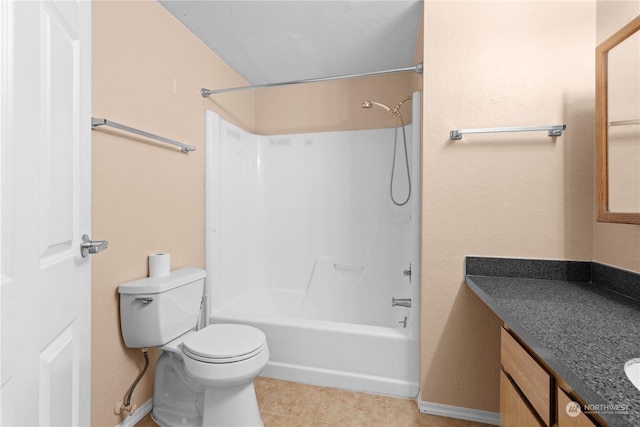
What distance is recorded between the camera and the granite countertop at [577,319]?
629 millimetres

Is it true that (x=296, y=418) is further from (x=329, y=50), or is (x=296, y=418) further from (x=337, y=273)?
(x=329, y=50)

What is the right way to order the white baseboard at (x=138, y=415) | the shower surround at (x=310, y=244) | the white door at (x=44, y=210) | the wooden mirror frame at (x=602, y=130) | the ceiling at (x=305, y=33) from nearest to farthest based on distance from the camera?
the white door at (x=44, y=210) < the wooden mirror frame at (x=602, y=130) < the white baseboard at (x=138, y=415) < the ceiling at (x=305, y=33) < the shower surround at (x=310, y=244)

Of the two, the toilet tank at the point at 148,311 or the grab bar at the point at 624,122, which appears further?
the toilet tank at the point at 148,311

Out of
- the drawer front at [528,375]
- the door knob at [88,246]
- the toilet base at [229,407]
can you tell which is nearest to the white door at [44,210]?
the door knob at [88,246]

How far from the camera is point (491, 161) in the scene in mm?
1613

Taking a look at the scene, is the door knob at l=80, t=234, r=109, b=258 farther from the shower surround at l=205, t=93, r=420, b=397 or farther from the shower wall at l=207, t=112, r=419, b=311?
the shower wall at l=207, t=112, r=419, b=311

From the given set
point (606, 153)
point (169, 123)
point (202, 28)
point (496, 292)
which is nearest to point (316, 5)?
point (202, 28)

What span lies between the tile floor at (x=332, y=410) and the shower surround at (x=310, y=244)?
9 centimetres

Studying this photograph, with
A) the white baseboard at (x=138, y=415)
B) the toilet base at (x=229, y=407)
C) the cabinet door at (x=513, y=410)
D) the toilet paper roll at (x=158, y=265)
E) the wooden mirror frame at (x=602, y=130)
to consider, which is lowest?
the white baseboard at (x=138, y=415)

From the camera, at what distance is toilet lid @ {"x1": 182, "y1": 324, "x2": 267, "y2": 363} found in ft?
4.75

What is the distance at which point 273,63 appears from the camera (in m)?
2.50

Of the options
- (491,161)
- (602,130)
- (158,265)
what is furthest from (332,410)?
(602,130)

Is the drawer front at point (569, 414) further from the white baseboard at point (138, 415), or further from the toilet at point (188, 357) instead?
the white baseboard at point (138, 415)

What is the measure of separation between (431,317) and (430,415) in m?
Result: 0.53
